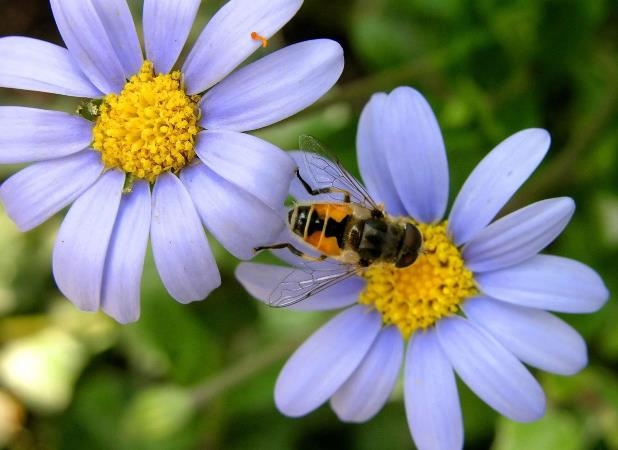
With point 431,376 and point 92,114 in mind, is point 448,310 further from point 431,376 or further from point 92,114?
point 92,114

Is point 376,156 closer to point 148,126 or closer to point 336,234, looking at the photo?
point 336,234

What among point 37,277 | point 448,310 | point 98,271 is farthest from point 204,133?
point 37,277

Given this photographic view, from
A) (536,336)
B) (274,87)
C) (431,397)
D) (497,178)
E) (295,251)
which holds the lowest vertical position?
(431,397)

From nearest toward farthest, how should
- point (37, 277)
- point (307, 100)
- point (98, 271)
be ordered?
1. point (307, 100)
2. point (98, 271)
3. point (37, 277)

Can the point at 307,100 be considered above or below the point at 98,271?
above

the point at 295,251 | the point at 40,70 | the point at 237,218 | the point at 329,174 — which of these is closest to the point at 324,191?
the point at 329,174

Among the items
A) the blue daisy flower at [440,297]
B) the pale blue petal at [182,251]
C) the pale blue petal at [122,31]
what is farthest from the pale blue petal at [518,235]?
the pale blue petal at [122,31]

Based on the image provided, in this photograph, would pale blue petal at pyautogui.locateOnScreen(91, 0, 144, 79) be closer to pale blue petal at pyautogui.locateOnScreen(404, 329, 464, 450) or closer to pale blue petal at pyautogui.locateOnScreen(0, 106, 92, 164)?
pale blue petal at pyautogui.locateOnScreen(0, 106, 92, 164)

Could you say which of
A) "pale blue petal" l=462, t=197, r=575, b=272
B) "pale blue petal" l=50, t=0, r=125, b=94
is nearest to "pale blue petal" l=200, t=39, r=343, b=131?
"pale blue petal" l=50, t=0, r=125, b=94

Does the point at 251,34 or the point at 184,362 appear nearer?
the point at 251,34
